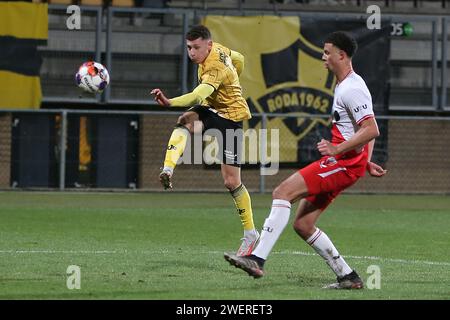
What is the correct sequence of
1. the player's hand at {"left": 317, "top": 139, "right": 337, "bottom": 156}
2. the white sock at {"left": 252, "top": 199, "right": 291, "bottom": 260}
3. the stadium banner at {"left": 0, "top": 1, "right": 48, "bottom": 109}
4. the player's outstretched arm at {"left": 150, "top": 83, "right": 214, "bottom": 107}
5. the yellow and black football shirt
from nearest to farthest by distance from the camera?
the player's hand at {"left": 317, "top": 139, "right": 337, "bottom": 156}
the white sock at {"left": 252, "top": 199, "right": 291, "bottom": 260}
the player's outstretched arm at {"left": 150, "top": 83, "right": 214, "bottom": 107}
the yellow and black football shirt
the stadium banner at {"left": 0, "top": 1, "right": 48, "bottom": 109}

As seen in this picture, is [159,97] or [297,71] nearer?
[159,97]

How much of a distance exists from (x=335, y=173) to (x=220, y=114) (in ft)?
11.9

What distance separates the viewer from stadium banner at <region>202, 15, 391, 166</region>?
26.0 m

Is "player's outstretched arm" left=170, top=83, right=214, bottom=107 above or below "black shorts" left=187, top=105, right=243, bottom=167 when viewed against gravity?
above

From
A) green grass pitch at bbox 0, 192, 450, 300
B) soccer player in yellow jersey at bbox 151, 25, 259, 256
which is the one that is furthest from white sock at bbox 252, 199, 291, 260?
soccer player in yellow jersey at bbox 151, 25, 259, 256

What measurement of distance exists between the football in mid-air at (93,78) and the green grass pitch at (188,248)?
199 cm

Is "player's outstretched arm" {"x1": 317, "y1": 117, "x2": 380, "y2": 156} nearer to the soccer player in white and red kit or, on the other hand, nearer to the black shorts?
the soccer player in white and red kit

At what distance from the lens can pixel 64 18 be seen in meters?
26.2

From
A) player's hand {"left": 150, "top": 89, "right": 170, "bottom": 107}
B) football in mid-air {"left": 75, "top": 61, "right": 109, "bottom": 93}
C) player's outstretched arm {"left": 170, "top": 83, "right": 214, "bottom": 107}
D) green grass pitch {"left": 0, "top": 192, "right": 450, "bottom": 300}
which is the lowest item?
green grass pitch {"left": 0, "top": 192, "right": 450, "bottom": 300}

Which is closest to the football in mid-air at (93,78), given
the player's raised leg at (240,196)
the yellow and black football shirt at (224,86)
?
the yellow and black football shirt at (224,86)

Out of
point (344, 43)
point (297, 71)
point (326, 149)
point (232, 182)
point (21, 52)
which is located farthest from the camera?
point (297, 71)

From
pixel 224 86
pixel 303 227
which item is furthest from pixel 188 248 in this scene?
pixel 303 227

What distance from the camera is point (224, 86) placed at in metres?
13.5

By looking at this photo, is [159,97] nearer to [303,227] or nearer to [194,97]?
[194,97]
